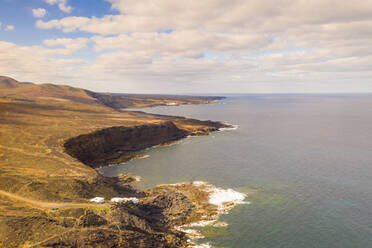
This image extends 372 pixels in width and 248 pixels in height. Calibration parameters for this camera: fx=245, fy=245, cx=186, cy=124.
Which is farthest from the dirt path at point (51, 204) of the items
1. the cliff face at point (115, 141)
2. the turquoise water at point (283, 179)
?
the cliff face at point (115, 141)

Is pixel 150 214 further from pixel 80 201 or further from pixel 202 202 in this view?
pixel 80 201

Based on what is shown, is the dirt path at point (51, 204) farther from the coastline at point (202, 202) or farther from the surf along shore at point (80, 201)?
the coastline at point (202, 202)

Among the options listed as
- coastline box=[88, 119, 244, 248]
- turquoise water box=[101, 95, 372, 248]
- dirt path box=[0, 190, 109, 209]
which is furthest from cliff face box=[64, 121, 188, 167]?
dirt path box=[0, 190, 109, 209]

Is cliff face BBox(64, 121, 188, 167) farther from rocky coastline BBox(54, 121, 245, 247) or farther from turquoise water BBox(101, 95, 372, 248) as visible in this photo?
turquoise water BBox(101, 95, 372, 248)

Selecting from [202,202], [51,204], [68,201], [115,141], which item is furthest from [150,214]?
[115,141]

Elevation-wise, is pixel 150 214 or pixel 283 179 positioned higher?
pixel 283 179
